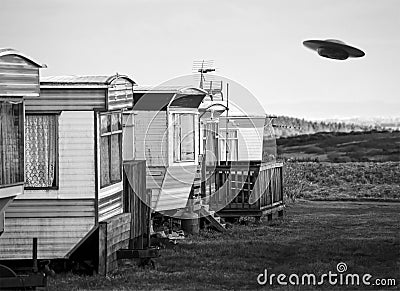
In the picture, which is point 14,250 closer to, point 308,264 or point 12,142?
point 12,142

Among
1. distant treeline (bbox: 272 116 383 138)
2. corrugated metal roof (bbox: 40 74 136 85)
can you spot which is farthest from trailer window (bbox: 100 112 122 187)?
distant treeline (bbox: 272 116 383 138)

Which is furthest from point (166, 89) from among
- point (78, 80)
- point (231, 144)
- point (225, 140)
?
point (231, 144)

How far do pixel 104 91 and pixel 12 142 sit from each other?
5.59 ft

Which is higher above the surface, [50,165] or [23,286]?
[50,165]

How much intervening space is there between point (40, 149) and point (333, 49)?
4.18 m

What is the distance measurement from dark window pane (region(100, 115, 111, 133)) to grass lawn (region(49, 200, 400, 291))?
203 cm

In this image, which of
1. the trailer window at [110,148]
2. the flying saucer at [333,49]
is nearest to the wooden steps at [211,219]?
the trailer window at [110,148]

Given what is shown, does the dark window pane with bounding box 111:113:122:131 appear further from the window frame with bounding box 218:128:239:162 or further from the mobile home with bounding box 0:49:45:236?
the window frame with bounding box 218:128:239:162

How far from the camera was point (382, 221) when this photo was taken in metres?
20.9

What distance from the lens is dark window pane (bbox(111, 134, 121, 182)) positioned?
44.0 feet

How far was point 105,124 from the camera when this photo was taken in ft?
43.0

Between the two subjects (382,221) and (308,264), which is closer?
(308,264)

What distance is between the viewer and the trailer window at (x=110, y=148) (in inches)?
509

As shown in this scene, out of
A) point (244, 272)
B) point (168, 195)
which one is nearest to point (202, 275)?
point (244, 272)
